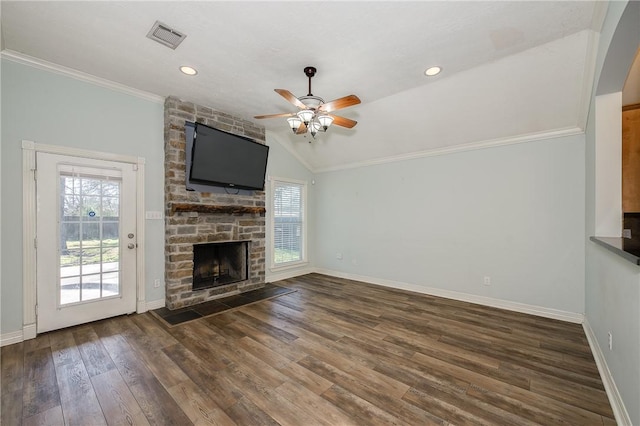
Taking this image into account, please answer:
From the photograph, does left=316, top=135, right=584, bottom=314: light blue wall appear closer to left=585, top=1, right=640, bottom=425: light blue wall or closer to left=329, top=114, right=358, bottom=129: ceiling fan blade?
left=585, top=1, right=640, bottom=425: light blue wall

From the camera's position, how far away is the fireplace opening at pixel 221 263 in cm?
434

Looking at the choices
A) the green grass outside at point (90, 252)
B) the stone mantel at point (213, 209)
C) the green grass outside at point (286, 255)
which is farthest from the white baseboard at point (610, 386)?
the green grass outside at point (90, 252)

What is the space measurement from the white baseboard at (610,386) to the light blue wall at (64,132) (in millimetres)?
4666

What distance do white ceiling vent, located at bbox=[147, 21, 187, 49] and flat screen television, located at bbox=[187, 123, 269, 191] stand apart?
1.25m

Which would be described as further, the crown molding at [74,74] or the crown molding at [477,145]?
the crown molding at [477,145]

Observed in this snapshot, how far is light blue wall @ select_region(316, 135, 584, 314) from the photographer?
331cm

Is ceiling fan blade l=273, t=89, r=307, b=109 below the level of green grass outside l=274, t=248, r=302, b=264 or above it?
above

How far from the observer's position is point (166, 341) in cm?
272

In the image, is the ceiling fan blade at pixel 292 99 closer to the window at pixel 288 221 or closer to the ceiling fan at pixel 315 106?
the ceiling fan at pixel 315 106

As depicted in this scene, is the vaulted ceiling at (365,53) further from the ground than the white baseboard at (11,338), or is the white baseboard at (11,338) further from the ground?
the vaulted ceiling at (365,53)

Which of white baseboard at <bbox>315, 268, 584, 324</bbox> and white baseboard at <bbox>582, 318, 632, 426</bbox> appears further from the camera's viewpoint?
white baseboard at <bbox>315, 268, 584, 324</bbox>

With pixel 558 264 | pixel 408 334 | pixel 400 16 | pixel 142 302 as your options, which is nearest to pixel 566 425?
pixel 408 334

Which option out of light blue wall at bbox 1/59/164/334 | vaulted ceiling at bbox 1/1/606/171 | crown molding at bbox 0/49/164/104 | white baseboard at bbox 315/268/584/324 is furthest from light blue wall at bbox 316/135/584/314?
crown molding at bbox 0/49/164/104

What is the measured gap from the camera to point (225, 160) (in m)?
4.01
